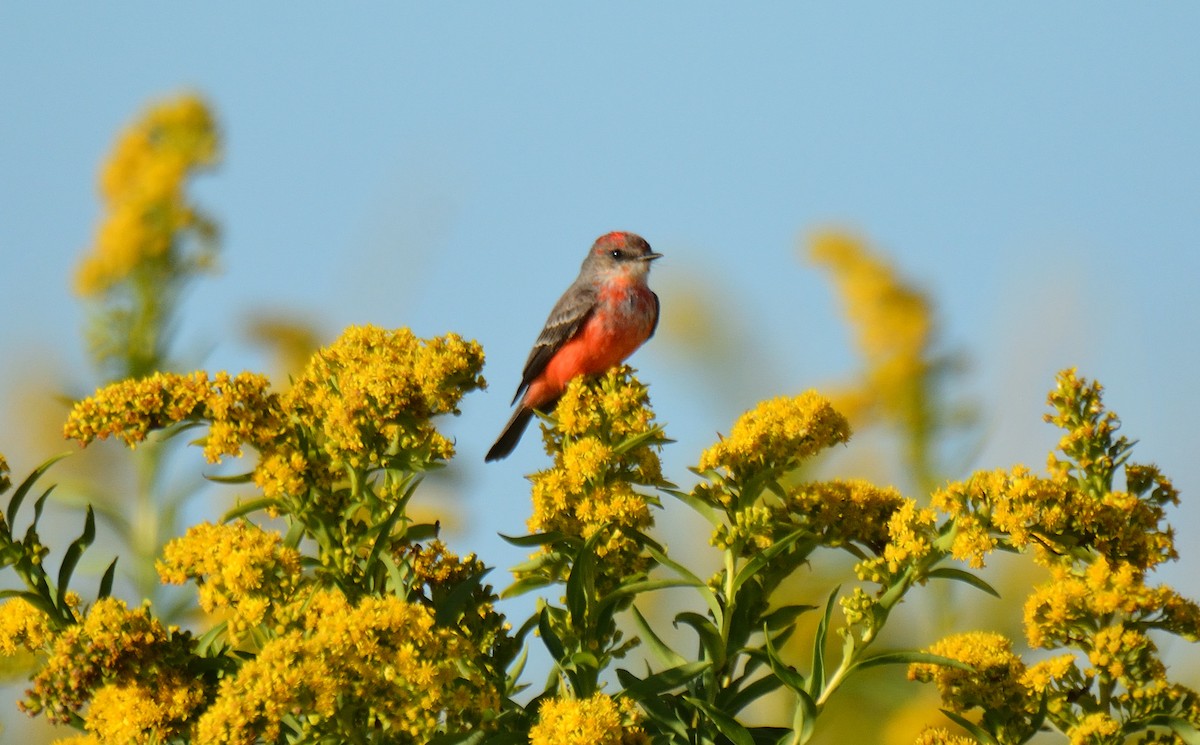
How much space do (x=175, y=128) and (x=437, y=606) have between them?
4.02 meters

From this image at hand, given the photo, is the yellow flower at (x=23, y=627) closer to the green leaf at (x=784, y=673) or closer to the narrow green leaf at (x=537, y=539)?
the narrow green leaf at (x=537, y=539)

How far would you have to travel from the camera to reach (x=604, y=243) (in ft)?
33.2

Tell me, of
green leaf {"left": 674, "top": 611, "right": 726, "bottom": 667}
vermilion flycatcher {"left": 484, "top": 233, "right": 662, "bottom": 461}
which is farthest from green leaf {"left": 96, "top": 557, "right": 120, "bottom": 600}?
vermilion flycatcher {"left": 484, "top": 233, "right": 662, "bottom": 461}

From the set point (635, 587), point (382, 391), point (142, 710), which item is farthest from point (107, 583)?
point (635, 587)

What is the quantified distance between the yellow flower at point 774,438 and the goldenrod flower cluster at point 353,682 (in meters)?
0.97

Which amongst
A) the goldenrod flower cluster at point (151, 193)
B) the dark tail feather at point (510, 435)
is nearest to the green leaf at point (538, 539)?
the goldenrod flower cluster at point (151, 193)

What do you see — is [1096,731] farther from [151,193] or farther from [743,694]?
[151,193]

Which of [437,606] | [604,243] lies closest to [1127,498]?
[437,606]

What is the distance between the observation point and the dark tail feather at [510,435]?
30.2 feet

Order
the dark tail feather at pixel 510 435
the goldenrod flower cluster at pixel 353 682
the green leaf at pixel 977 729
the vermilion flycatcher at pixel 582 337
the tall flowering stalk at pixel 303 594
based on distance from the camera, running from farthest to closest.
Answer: the dark tail feather at pixel 510 435
the vermilion flycatcher at pixel 582 337
the green leaf at pixel 977 729
the tall flowering stalk at pixel 303 594
the goldenrod flower cluster at pixel 353 682

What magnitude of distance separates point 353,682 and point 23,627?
1.02m

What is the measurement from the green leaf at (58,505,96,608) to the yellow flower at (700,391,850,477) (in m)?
1.60

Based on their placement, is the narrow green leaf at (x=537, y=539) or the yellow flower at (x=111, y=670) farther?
the narrow green leaf at (x=537, y=539)

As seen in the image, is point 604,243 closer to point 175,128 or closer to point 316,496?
point 175,128
